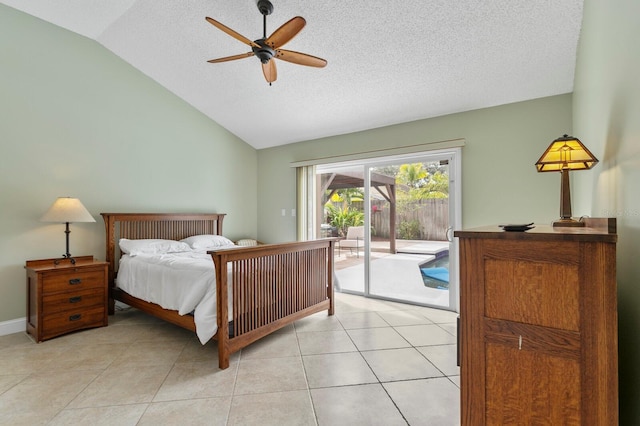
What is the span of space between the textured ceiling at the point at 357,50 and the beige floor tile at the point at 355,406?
285 centimetres

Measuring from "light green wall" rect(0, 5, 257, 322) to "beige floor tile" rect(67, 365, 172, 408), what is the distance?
5.94 ft

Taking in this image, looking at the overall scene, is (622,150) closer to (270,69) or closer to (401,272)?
(270,69)

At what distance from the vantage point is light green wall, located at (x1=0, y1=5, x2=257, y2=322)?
2967 mm

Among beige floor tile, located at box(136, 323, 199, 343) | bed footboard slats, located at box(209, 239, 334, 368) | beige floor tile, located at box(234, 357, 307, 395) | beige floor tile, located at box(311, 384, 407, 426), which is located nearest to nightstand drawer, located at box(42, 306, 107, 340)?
beige floor tile, located at box(136, 323, 199, 343)

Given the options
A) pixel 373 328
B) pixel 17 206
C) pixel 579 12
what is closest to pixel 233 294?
pixel 373 328

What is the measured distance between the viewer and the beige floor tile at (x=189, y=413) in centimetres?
168

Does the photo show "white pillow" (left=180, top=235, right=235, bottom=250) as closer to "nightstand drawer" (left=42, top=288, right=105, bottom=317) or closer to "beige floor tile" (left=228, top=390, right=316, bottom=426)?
"nightstand drawer" (left=42, top=288, right=105, bottom=317)

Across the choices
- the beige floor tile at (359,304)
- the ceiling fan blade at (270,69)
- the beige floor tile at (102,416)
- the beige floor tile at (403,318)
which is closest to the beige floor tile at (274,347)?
the beige floor tile at (102,416)

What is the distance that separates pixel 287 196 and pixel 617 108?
4178 mm

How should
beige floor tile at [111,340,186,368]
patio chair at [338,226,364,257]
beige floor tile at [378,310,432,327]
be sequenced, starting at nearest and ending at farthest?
beige floor tile at [111,340,186,368]
beige floor tile at [378,310,432,327]
patio chair at [338,226,364,257]

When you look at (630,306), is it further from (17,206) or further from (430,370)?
(17,206)

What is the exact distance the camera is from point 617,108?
1366mm

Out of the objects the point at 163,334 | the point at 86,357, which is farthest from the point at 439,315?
the point at 86,357

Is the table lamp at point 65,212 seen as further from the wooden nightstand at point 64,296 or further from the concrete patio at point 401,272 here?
the concrete patio at point 401,272
